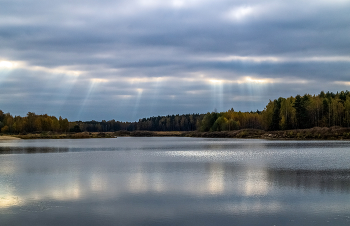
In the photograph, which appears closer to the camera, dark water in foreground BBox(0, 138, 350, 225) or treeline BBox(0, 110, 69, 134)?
dark water in foreground BBox(0, 138, 350, 225)

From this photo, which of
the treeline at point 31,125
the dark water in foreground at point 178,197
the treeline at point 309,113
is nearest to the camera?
the dark water in foreground at point 178,197

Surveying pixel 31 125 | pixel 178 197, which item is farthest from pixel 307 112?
pixel 31 125

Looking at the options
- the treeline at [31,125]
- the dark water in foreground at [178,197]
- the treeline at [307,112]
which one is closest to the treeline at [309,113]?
the treeline at [307,112]

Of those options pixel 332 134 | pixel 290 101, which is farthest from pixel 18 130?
pixel 332 134

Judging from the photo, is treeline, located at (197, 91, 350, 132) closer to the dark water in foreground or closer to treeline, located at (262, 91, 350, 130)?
treeline, located at (262, 91, 350, 130)

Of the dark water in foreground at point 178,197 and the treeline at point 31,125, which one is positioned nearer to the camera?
the dark water in foreground at point 178,197

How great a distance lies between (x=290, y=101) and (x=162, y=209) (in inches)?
3600

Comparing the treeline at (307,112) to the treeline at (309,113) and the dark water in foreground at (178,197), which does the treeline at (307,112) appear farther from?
the dark water in foreground at (178,197)

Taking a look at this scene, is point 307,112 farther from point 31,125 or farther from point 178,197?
point 31,125

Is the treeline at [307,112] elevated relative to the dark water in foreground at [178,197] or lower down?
elevated

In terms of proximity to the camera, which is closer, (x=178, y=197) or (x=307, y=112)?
(x=178, y=197)

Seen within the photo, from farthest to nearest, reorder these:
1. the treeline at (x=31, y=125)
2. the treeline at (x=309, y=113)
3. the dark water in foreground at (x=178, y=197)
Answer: the treeline at (x=31, y=125)
the treeline at (x=309, y=113)
the dark water in foreground at (x=178, y=197)

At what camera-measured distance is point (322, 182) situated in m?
16.2

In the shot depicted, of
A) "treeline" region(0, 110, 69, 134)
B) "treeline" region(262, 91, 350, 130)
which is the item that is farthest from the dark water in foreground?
"treeline" region(0, 110, 69, 134)
